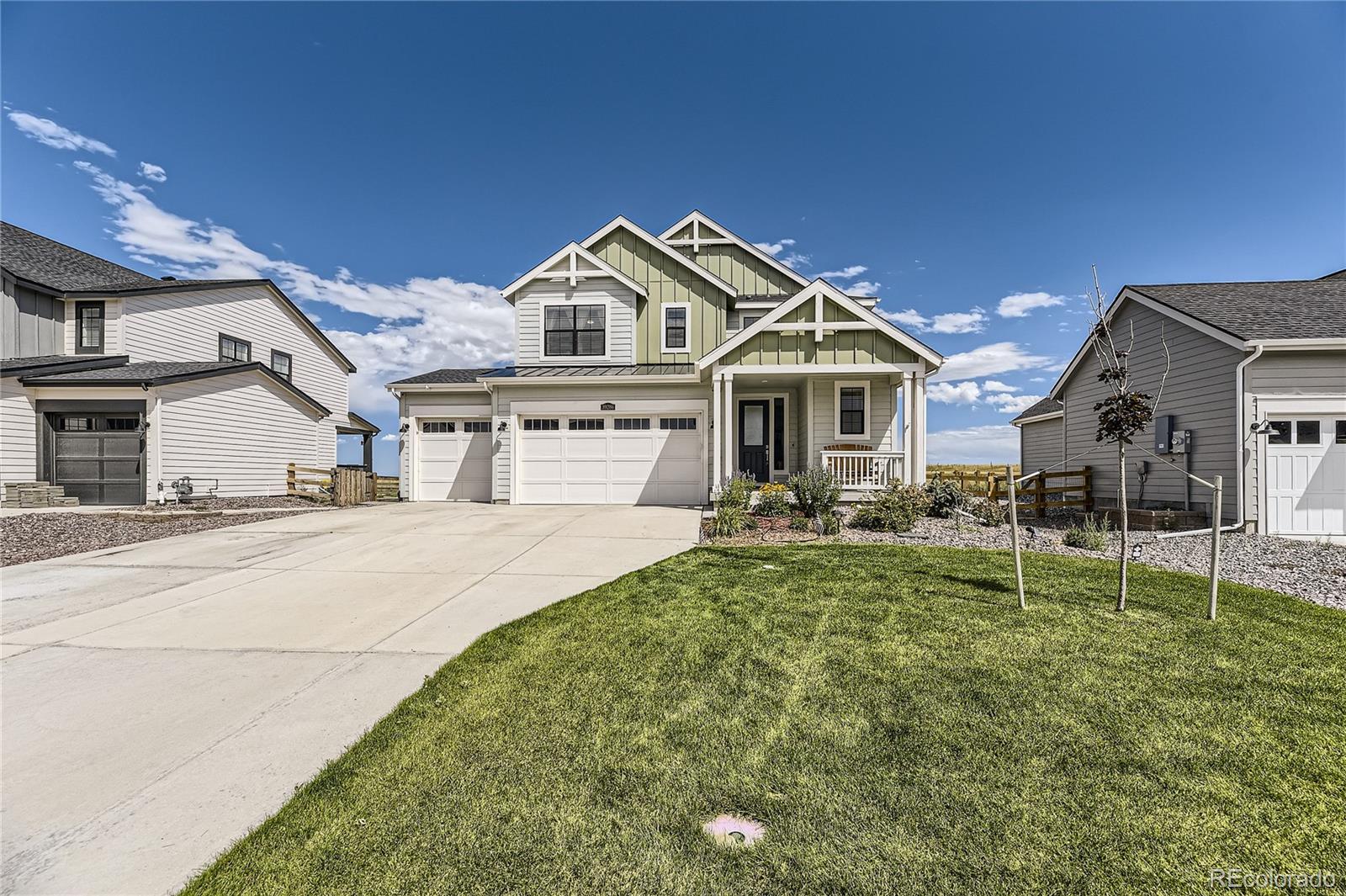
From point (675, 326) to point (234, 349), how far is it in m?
15.2

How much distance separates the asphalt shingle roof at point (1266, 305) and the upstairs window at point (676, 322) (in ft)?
33.9

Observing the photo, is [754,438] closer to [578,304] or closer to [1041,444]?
[578,304]

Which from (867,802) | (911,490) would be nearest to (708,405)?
(911,490)

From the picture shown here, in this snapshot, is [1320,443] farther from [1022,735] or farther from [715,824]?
[715,824]

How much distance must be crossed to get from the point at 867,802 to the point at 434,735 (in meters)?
2.18

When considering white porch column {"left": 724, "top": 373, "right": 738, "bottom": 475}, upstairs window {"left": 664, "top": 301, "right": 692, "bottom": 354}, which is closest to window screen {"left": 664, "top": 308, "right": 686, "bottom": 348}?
upstairs window {"left": 664, "top": 301, "right": 692, "bottom": 354}

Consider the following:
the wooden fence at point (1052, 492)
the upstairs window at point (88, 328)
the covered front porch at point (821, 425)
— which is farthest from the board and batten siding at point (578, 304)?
the upstairs window at point (88, 328)

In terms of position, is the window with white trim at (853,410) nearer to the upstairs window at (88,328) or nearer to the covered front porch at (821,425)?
the covered front porch at (821,425)

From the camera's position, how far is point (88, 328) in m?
15.8

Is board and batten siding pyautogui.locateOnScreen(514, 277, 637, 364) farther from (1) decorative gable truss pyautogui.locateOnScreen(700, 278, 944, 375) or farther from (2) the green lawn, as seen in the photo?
(2) the green lawn

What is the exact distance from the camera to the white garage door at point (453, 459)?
1534cm

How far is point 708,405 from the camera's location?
13859 millimetres
